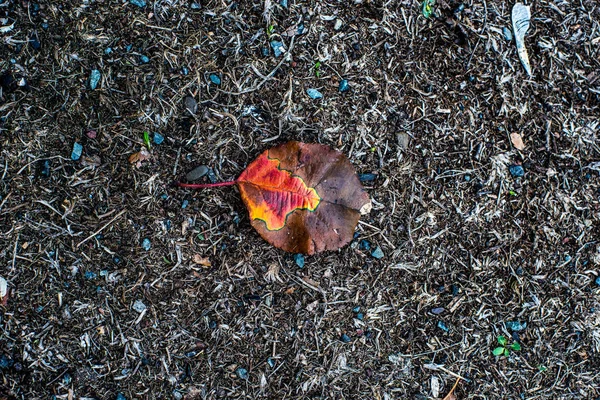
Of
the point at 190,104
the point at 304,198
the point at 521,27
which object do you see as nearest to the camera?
the point at 304,198

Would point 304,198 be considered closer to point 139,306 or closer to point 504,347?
point 139,306

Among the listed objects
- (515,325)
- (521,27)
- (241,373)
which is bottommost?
(241,373)

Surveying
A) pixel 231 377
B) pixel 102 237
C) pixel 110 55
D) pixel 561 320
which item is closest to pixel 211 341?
pixel 231 377

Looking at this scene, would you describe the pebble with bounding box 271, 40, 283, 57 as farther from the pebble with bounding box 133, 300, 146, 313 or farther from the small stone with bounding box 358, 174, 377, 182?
the pebble with bounding box 133, 300, 146, 313

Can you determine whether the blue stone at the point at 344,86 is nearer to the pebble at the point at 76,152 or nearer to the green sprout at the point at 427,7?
the green sprout at the point at 427,7

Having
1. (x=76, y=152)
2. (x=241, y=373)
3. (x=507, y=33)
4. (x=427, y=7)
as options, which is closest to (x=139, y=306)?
(x=241, y=373)

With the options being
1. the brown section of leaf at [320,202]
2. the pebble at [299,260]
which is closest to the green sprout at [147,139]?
the brown section of leaf at [320,202]
